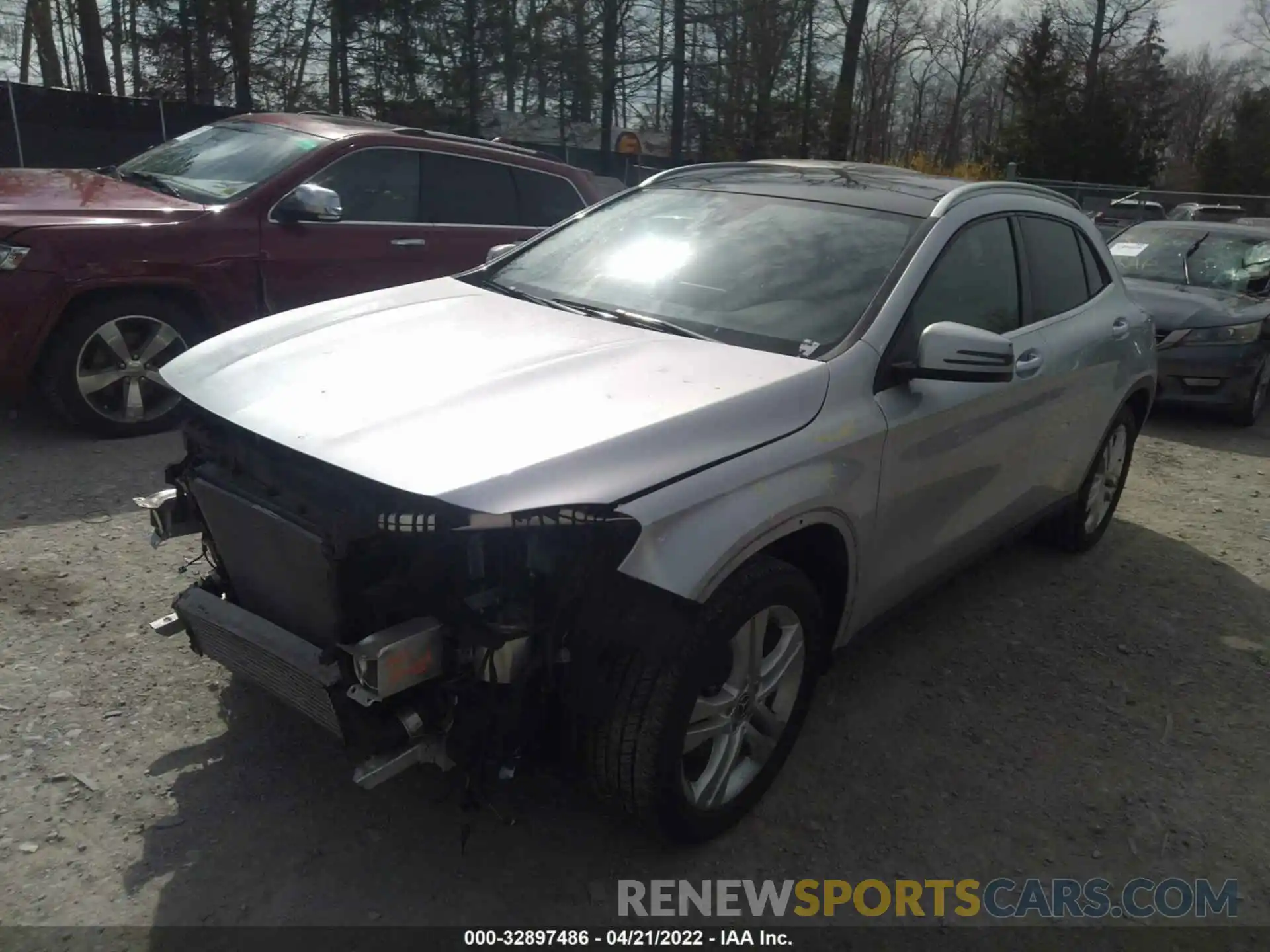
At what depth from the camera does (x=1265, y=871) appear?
297 centimetres

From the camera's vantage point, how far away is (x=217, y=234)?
19.0ft

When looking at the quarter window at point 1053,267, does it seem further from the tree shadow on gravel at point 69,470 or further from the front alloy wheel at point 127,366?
the front alloy wheel at point 127,366

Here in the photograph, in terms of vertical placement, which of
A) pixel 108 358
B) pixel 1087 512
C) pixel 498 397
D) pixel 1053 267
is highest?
pixel 1053 267

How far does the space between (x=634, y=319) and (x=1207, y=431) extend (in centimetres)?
695

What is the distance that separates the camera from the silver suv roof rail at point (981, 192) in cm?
362

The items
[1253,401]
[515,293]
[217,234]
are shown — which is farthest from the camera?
[1253,401]

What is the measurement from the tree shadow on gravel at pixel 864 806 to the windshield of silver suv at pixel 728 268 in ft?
4.55

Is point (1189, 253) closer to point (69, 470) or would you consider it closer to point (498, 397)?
point (498, 397)

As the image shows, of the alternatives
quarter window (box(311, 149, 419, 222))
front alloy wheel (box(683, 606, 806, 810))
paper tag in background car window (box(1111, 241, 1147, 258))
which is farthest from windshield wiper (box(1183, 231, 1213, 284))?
front alloy wheel (box(683, 606, 806, 810))

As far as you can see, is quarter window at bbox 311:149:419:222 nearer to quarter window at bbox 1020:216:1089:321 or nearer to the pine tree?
quarter window at bbox 1020:216:1089:321

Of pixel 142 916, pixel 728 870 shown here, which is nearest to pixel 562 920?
pixel 728 870

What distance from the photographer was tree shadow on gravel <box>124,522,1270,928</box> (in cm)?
261

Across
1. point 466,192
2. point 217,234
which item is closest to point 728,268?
point 217,234

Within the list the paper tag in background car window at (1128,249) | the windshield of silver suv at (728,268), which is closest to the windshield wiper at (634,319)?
the windshield of silver suv at (728,268)
